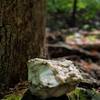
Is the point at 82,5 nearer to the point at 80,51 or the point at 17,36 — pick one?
the point at 80,51

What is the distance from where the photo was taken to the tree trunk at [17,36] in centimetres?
339

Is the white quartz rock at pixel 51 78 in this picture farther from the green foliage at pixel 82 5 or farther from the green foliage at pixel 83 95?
the green foliage at pixel 82 5

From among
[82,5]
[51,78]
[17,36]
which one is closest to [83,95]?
[51,78]

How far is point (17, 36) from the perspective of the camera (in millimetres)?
3490

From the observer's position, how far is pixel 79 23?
13.2 m

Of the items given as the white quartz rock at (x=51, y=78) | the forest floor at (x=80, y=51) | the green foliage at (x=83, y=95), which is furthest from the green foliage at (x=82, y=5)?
the white quartz rock at (x=51, y=78)

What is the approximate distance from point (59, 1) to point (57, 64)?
7.85m

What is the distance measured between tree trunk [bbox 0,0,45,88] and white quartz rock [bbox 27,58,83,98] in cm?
55

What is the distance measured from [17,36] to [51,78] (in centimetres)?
85

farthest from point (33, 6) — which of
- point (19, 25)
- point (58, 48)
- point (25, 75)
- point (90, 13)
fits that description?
point (90, 13)

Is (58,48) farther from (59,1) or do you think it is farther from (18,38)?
(18,38)

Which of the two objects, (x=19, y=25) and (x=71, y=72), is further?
(x=19, y=25)

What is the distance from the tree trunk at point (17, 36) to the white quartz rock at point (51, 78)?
21.7 inches

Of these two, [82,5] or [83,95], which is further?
[82,5]
